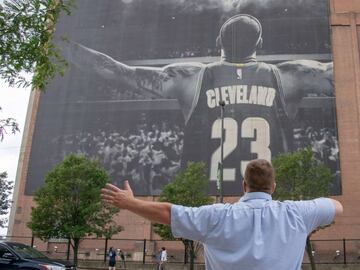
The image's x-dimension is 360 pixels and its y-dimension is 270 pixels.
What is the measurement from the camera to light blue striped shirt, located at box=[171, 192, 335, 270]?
7.65 feet

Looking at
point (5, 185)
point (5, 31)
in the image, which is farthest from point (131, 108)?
point (5, 31)

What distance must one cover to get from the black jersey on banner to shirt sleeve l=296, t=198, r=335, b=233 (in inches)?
1249

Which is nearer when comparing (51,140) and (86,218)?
(86,218)

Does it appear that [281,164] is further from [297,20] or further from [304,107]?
[297,20]

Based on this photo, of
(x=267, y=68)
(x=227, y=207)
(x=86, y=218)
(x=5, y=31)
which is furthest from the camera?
(x=267, y=68)

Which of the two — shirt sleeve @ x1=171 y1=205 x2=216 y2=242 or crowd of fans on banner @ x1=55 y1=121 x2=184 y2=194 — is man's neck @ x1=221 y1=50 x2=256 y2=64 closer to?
crowd of fans on banner @ x1=55 y1=121 x2=184 y2=194

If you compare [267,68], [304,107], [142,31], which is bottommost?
[304,107]

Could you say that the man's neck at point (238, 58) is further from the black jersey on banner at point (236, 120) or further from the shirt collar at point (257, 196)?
the shirt collar at point (257, 196)

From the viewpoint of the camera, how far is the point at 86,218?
25.0 meters

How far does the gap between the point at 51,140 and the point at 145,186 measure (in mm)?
9317

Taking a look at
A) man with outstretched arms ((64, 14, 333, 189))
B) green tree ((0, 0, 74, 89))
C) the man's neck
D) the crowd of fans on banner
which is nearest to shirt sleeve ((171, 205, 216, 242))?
green tree ((0, 0, 74, 89))

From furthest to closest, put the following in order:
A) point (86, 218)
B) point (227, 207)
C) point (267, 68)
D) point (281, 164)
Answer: point (267, 68)
point (281, 164)
point (86, 218)
point (227, 207)

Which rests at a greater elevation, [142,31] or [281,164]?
[142,31]

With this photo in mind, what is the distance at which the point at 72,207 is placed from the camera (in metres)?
25.1
